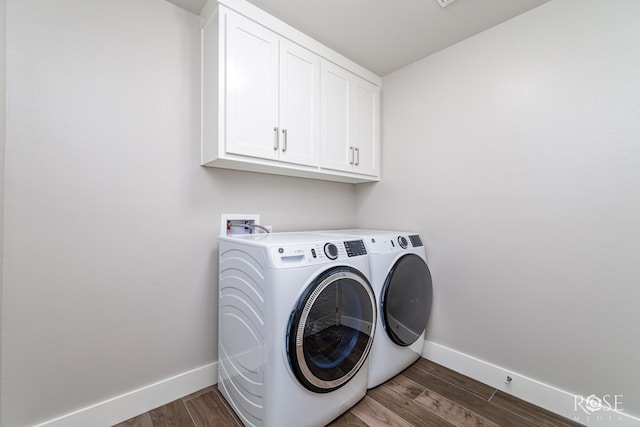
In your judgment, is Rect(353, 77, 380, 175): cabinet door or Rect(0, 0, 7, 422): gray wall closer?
Rect(0, 0, 7, 422): gray wall

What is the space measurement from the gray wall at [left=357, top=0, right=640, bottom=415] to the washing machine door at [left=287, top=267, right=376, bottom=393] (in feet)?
2.81

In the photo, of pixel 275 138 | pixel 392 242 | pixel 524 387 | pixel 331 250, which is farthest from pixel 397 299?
pixel 275 138

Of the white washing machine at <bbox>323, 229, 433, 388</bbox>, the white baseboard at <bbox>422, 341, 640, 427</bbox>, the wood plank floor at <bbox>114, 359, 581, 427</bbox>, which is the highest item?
the white washing machine at <bbox>323, 229, 433, 388</bbox>

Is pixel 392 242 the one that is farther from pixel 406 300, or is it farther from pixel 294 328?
pixel 294 328

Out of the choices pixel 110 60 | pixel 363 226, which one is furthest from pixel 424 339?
pixel 110 60

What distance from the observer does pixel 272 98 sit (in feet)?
5.28

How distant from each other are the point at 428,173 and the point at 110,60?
2.11 m

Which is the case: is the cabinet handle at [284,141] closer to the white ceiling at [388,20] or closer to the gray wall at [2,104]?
the white ceiling at [388,20]

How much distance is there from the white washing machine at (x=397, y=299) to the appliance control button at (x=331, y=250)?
300 millimetres

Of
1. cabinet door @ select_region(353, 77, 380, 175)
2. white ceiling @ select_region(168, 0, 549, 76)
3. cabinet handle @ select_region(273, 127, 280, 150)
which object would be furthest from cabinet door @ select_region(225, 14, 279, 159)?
cabinet door @ select_region(353, 77, 380, 175)

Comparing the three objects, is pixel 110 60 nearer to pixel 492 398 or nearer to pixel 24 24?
pixel 24 24

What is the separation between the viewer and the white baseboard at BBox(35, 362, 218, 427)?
1.27 metres

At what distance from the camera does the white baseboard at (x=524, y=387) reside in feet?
4.33

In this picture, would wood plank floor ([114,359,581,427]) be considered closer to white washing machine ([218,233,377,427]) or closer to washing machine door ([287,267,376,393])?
white washing machine ([218,233,377,427])
